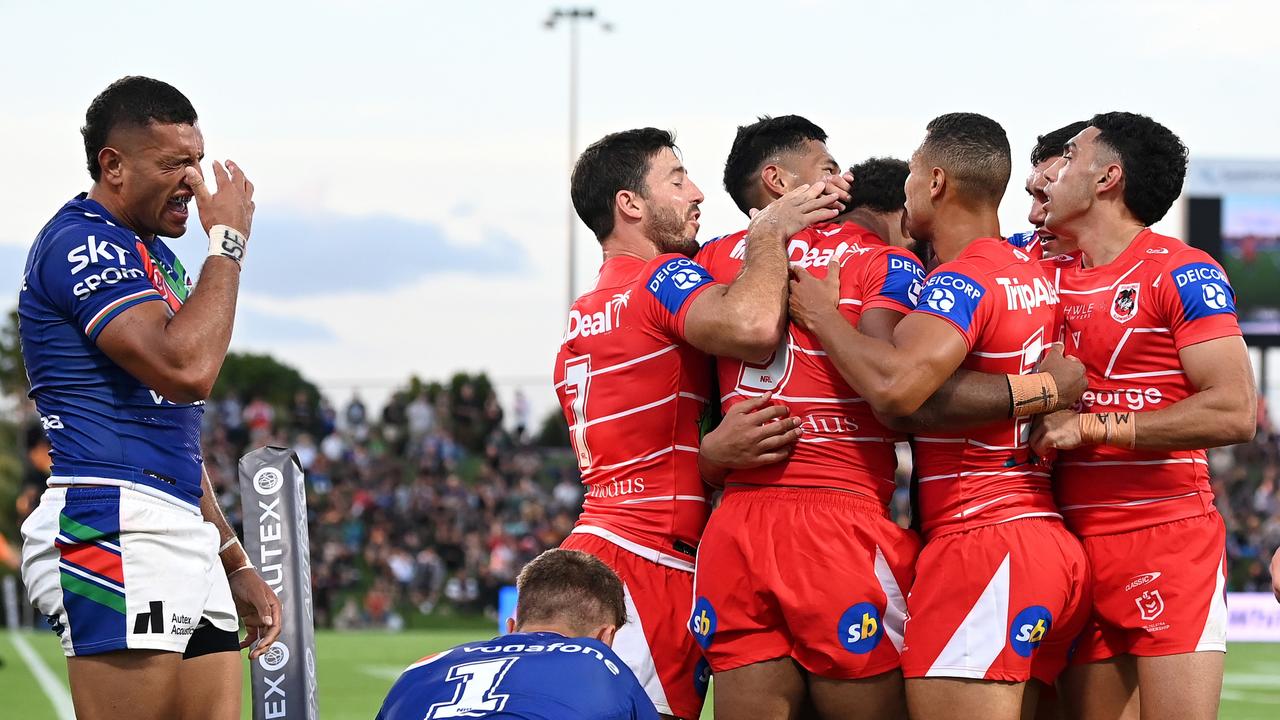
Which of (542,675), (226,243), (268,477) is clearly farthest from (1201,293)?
(268,477)

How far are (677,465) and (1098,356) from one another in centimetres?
154

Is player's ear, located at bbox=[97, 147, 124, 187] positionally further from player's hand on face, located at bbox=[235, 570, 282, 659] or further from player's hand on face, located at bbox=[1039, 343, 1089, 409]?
player's hand on face, located at bbox=[1039, 343, 1089, 409]

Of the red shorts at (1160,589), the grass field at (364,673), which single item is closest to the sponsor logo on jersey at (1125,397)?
the red shorts at (1160,589)

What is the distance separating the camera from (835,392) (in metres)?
4.75

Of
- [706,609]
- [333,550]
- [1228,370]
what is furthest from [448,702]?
[333,550]

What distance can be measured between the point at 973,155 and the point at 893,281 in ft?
1.70

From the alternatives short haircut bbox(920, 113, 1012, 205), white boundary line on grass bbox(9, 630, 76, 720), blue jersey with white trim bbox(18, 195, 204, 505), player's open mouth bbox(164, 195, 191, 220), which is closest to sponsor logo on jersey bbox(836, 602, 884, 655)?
short haircut bbox(920, 113, 1012, 205)

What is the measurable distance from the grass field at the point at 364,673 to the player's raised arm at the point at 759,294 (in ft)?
29.2

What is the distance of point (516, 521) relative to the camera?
29.6 metres

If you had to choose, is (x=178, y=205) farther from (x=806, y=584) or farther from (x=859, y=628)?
(x=859, y=628)

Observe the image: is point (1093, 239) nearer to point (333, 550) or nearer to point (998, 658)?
point (998, 658)

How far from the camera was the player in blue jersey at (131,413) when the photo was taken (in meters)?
4.16

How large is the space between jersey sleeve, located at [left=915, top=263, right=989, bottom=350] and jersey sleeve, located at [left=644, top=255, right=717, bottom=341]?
0.76 meters

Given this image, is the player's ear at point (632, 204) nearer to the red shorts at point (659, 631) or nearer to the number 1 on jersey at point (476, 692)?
the red shorts at point (659, 631)
